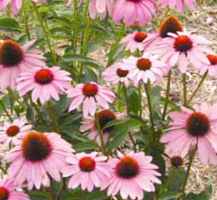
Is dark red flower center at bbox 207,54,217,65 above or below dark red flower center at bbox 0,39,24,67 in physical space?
below

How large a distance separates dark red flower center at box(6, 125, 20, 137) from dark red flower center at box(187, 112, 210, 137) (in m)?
0.39

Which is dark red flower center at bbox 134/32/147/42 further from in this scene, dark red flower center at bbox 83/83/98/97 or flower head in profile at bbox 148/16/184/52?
dark red flower center at bbox 83/83/98/97

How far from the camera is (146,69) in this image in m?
1.31

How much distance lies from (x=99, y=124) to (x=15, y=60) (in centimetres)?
25

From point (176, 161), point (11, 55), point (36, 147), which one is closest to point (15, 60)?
point (11, 55)

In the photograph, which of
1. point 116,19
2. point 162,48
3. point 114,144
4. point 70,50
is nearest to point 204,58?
point 162,48

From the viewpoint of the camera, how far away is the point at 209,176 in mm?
2291

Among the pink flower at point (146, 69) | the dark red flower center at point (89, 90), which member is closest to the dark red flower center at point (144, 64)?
the pink flower at point (146, 69)

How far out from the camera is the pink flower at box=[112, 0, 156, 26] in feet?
4.13

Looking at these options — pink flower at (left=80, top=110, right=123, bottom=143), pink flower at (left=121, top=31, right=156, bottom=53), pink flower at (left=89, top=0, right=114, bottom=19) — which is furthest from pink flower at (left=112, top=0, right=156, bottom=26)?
pink flower at (left=80, top=110, right=123, bottom=143)

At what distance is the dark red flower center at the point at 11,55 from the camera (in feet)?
4.38

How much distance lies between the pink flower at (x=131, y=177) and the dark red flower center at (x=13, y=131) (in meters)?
0.28

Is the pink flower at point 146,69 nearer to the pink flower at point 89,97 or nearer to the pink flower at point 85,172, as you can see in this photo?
the pink flower at point 89,97

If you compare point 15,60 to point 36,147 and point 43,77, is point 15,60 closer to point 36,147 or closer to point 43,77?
point 43,77
